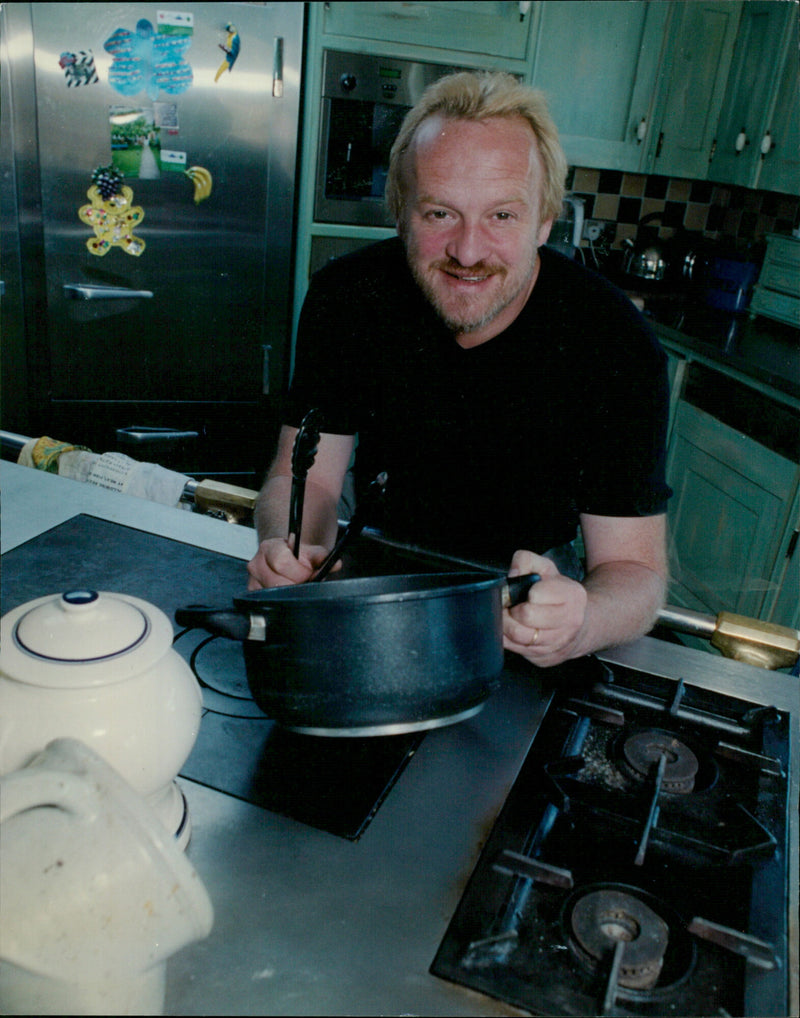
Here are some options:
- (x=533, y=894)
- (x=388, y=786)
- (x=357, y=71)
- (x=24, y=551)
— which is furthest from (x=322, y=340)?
(x=357, y=71)

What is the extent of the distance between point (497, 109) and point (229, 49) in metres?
1.35

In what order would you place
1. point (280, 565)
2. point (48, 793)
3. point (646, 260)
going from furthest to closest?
point (646, 260) → point (280, 565) → point (48, 793)

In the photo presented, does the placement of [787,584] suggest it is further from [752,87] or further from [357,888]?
[357,888]

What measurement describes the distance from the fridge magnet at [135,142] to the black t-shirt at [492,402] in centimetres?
113

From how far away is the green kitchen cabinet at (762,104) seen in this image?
2250 millimetres

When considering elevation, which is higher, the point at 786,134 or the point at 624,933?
the point at 786,134

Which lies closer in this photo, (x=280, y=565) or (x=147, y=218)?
(x=280, y=565)

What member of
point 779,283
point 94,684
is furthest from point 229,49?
point 94,684

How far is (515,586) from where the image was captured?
59 cm

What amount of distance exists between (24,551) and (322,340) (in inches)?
19.3

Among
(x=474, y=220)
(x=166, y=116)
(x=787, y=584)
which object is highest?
(x=166, y=116)

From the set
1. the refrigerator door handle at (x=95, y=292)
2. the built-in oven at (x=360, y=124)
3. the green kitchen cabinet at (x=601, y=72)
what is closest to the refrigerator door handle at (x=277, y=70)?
the built-in oven at (x=360, y=124)

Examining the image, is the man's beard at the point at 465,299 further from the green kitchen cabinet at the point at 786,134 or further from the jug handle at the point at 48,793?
the green kitchen cabinet at the point at 786,134

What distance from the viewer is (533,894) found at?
53 centimetres
